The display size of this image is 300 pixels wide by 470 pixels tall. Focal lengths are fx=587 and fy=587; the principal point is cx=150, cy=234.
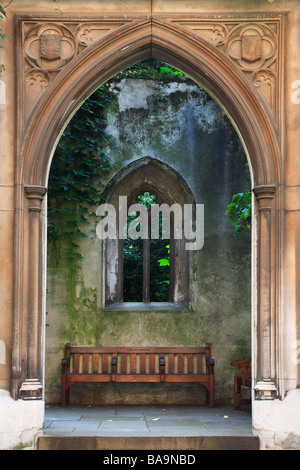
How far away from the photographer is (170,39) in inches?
229

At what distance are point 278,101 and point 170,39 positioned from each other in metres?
1.23

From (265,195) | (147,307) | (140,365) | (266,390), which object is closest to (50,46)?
(265,195)

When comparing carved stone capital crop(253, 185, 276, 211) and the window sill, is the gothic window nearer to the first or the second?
the window sill

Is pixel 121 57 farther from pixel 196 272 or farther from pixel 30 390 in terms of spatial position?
pixel 196 272

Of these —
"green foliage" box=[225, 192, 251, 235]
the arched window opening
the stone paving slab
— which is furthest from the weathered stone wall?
"green foliage" box=[225, 192, 251, 235]

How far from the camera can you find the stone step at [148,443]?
548 cm

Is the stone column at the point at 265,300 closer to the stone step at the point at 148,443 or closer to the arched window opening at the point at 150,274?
the stone step at the point at 148,443

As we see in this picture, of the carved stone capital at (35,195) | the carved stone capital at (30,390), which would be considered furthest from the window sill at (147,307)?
the carved stone capital at (35,195)

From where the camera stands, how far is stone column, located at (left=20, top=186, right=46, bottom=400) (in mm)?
5508

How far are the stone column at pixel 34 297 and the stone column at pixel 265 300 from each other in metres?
2.10

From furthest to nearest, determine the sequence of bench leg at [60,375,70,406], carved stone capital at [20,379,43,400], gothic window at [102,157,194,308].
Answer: gothic window at [102,157,194,308] → bench leg at [60,375,70,406] → carved stone capital at [20,379,43,400]

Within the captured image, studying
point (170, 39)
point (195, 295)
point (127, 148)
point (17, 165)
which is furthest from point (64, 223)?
point (170, 39)

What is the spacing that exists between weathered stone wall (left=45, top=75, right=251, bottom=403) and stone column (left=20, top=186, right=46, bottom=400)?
2682 millimetres
